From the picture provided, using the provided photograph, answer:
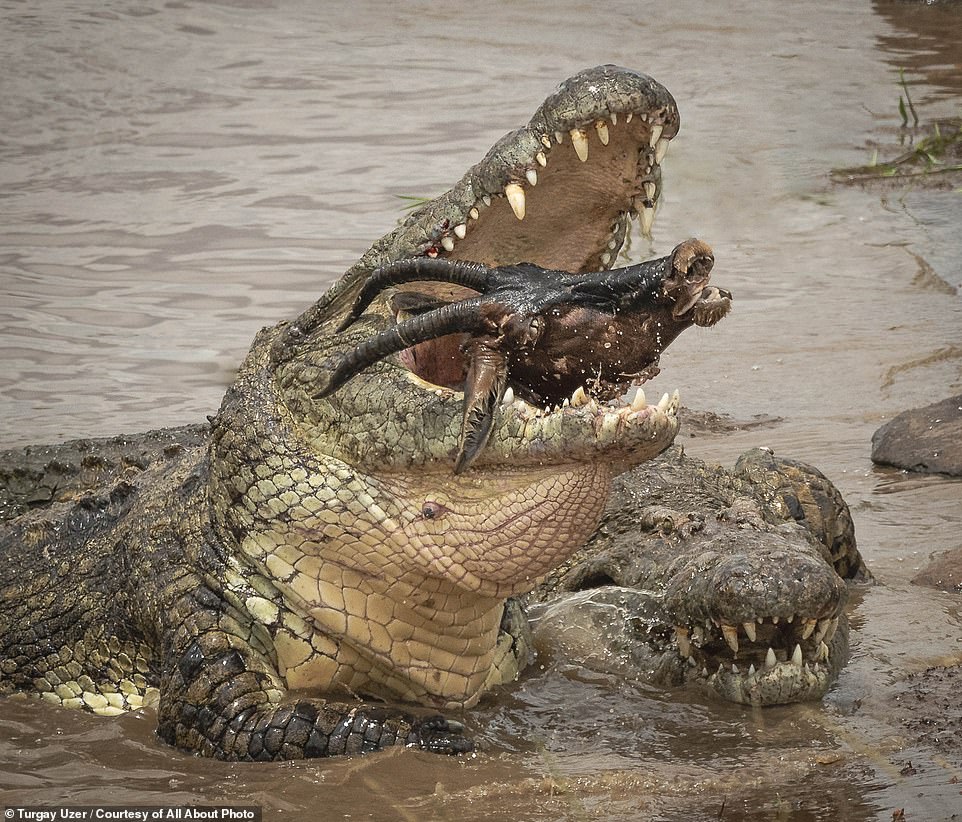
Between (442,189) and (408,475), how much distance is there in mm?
8304

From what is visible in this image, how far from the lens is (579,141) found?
13.1 ft

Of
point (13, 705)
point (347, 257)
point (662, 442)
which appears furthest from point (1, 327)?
point (662, 442)

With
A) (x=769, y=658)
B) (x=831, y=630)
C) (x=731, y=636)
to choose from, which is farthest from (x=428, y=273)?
(x=831, y=630)

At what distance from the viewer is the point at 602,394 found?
165 inches

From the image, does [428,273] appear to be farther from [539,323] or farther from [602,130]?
[602,130]

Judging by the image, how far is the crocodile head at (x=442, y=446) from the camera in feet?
12.7

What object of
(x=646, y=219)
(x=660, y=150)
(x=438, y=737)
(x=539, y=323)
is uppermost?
(x=660, y=150)

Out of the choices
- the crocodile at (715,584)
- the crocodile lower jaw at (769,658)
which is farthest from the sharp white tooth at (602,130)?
the crocodile lower jaw at (769,658)

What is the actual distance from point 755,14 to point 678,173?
707 centimetres

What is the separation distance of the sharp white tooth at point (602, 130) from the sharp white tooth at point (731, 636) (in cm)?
146

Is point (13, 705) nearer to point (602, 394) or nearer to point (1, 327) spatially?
point (602, 394)

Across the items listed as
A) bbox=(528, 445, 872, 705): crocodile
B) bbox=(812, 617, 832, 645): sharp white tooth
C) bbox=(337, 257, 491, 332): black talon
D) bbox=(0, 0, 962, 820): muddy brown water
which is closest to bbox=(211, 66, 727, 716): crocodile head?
bbox=(337, 257, 491, 332): black talon

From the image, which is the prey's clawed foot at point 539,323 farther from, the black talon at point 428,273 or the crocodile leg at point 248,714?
the crocodile leg at point 248,714

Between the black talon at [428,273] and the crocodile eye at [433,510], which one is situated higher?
the black talon at [428,273]
